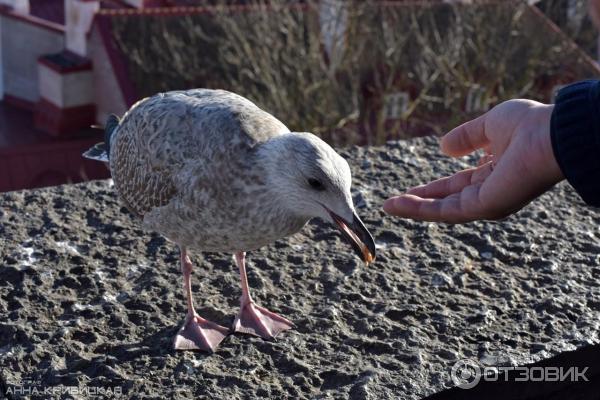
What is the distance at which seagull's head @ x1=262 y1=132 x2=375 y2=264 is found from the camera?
287cm

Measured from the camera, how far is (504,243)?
379cm

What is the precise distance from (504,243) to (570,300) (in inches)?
19.3

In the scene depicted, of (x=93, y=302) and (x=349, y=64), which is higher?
(x=93, y=302)

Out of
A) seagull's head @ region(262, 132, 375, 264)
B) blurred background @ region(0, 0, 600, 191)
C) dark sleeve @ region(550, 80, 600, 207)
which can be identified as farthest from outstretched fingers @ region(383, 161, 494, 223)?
blurred background @ region(0, 0, 600, 191)

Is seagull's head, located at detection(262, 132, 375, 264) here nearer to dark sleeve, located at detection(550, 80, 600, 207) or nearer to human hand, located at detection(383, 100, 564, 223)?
human hand, located at detection(383, 100, 564, 223)

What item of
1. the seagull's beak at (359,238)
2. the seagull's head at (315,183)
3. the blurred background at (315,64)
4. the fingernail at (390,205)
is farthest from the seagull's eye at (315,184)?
the blurred background at (315,64)

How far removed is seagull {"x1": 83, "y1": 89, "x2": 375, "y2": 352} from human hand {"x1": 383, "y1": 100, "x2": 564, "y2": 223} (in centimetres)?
27

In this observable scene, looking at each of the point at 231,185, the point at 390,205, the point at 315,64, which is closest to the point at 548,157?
the point at 390,205

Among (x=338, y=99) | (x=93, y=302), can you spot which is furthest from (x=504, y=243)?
(x=338, y=99)

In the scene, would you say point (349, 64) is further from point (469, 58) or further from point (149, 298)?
point (149, 298)

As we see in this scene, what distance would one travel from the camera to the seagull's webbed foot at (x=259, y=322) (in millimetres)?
3197

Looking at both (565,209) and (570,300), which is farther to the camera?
(565,209)

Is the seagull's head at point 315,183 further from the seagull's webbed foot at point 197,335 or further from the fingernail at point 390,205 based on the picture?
the seagull's webbed foot at point 197,335

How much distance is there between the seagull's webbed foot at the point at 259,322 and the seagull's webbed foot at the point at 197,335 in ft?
0.26
